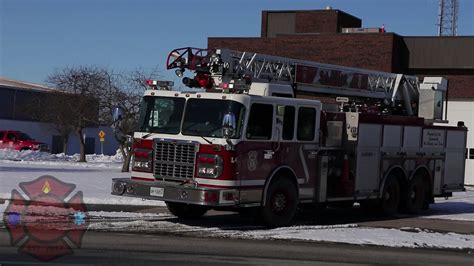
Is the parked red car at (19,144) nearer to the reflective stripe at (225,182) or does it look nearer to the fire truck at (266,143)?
the fire truck at (266,143)

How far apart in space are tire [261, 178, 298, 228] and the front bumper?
3.38ft

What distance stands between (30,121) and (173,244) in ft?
165

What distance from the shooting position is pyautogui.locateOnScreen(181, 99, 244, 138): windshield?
13.5 metres

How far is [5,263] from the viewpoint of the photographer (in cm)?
905

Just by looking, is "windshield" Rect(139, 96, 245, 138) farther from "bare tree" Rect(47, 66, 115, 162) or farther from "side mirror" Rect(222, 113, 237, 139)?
"bare tree" Rect(47, 66, 115, 162)

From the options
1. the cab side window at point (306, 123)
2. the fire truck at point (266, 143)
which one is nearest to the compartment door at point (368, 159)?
the fire truck at point (266, 143)

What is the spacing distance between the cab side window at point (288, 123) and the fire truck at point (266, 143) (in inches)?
0.8

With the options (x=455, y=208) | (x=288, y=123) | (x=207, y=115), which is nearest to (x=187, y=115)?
(x=207, y=115)

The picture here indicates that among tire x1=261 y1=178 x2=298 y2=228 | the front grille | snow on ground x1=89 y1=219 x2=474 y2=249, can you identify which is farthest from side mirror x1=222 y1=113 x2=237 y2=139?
snow on ground x1=89 y1=219 x2=474 y2=249

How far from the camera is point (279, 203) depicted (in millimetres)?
14594

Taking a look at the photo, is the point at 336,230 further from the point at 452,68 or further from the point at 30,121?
the point at 30,121

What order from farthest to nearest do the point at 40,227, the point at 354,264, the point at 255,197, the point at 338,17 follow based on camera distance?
the point at 338,17 < the point at 255,197 < the point at 40,227 < the point at 354,264

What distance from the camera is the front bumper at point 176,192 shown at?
13.2 m

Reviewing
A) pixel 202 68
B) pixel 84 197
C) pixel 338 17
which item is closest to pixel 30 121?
pixel 338 17
